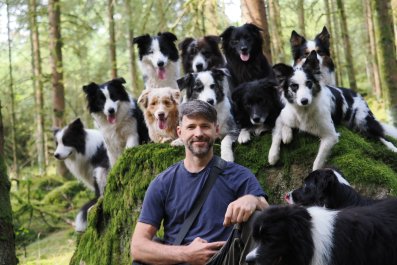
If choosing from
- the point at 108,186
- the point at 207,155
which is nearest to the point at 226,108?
the point at 108,186

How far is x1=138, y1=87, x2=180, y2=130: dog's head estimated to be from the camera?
268 inches

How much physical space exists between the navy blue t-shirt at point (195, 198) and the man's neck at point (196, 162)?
34 mm

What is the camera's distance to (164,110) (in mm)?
6824

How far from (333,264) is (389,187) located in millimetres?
1977

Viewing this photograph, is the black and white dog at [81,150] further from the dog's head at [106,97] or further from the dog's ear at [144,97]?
the dog's ear at [144,97]

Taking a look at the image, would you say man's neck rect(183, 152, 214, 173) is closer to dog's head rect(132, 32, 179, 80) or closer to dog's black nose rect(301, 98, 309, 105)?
dog's black nose rect(301, 98, 309, 105)

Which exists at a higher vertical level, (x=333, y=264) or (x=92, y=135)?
(x=92, y=135)

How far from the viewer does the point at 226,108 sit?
6516 mm

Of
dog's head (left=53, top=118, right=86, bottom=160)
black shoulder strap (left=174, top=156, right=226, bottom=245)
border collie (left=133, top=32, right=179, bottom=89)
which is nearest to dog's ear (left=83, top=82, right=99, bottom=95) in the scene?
border collie (left=133, top=32, right=179, bottom=89)

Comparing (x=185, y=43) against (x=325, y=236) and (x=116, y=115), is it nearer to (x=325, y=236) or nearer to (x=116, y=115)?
(x=116, y=115)

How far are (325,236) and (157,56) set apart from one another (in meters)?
4.98

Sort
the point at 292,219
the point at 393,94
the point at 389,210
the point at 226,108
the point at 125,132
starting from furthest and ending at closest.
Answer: the point at 393,94, the point at 125,132, the point at 226,108, the point at 389,210, the point at 292,219

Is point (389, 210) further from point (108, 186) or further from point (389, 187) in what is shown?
point (108, 186)

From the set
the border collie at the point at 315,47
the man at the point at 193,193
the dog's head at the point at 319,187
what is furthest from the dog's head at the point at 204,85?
the man at the point at 193,193
